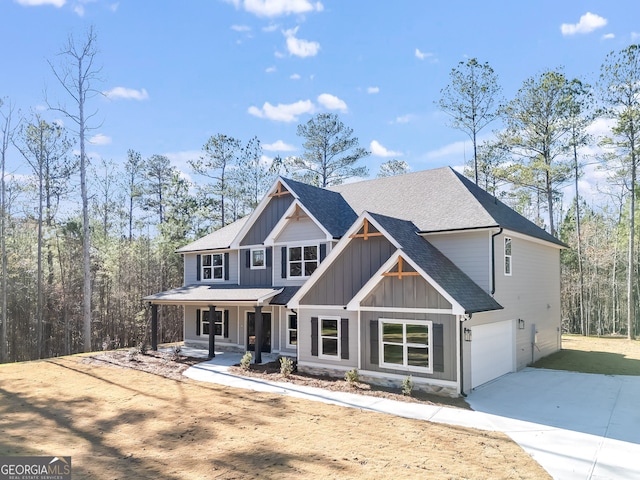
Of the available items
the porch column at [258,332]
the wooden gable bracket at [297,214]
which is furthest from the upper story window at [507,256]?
the porch column at [258,332]

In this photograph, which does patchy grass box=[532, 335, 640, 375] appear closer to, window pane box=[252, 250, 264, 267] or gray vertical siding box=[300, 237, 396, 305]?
gray vertical siding box=[300, 237, 396, 305]

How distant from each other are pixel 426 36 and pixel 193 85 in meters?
12.1

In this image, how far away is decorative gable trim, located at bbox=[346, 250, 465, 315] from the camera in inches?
431

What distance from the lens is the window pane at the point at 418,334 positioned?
11.6 metres

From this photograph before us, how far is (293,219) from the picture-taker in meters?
17.1

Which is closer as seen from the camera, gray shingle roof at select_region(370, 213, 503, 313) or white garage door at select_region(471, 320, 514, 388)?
gray shingle roof at select_region(370, 213, 503, 313)

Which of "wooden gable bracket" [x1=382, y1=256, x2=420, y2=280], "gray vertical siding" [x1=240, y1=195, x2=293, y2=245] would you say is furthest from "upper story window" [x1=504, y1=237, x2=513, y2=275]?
"gray vertical siding" [x1=240, y1=195, x2=293, y2=245]

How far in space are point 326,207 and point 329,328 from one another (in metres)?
5.92

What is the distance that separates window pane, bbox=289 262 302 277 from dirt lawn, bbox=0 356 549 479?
19.7 feet

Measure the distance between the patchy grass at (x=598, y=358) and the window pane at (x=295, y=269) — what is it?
32.2ft

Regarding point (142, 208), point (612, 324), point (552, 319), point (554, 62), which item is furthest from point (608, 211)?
point (142, 208)

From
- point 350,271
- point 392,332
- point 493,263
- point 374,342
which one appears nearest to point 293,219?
point 350,271

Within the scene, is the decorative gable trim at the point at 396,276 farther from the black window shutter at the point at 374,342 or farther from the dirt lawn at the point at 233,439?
the dirt lawn at the point at 233,439

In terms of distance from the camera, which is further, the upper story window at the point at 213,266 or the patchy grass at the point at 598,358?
the upper story window at the point at 213,266
